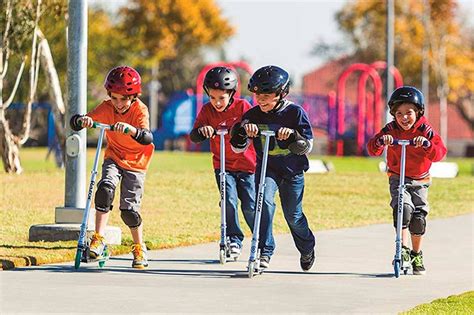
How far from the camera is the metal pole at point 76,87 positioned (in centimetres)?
1307

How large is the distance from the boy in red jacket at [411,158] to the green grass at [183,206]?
8.61ft

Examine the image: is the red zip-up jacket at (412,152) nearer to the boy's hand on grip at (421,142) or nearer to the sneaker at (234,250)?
the boy's hand on grip at (421,142)

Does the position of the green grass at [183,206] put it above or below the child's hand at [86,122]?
below

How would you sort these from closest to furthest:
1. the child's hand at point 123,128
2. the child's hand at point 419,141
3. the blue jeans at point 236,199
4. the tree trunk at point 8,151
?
the child's hand at point 123,128 → the child's hand at point 419,141 → the blue jeans at point 236,199 → the tree trunk at point 8,151

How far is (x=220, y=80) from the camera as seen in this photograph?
11.7m

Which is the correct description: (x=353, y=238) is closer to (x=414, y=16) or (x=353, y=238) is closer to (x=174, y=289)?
(x=174, y=289)

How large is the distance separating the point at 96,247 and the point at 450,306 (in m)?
3.10

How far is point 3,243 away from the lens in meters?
12.6

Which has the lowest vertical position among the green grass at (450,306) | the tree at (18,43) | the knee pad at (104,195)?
the green grass at (450,306)

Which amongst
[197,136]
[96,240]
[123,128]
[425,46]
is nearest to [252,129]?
[197,136]

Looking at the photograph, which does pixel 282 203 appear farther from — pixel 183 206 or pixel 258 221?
pixel 183 206

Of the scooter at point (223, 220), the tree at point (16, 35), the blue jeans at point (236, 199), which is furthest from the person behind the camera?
the tree at point (16, 35)

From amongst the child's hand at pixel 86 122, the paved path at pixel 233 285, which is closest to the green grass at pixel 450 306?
the paved path at pixel 233 285

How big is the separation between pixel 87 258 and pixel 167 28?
189 feet
